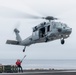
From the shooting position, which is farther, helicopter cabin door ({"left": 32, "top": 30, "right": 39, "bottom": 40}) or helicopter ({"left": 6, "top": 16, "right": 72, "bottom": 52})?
helicopter cabin door ({"left": 32, "top": 30, "right": 39, "bottom": 40})

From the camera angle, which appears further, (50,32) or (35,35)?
(35,35)

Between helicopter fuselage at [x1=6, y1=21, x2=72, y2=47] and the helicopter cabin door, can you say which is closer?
helicopter fuselage at [x1=6, y1=21, x2=72, y2=47]

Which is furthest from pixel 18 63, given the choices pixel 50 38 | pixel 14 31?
pixel 14 31

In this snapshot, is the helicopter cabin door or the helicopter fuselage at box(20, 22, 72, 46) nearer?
the helicopter fuselage at box(20, 22, 72, 46)

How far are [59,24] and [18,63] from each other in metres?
12.6

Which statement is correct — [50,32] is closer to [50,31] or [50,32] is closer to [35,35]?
[50,31]

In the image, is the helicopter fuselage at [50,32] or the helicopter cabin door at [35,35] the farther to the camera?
the helicopter cabin door at [35,35]

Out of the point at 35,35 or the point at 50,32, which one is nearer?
the point at 50,32

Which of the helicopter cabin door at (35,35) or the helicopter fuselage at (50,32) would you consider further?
the helicopter cabin door at (35,35)

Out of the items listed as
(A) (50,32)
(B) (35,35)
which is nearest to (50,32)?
(A) (50,32)

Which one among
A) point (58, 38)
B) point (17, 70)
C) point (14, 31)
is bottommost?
point (17, 70)

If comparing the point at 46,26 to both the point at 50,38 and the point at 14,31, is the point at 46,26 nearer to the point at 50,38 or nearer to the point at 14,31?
the point at 50,38

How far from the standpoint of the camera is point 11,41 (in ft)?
211

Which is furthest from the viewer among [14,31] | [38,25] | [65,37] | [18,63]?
[14,31]
